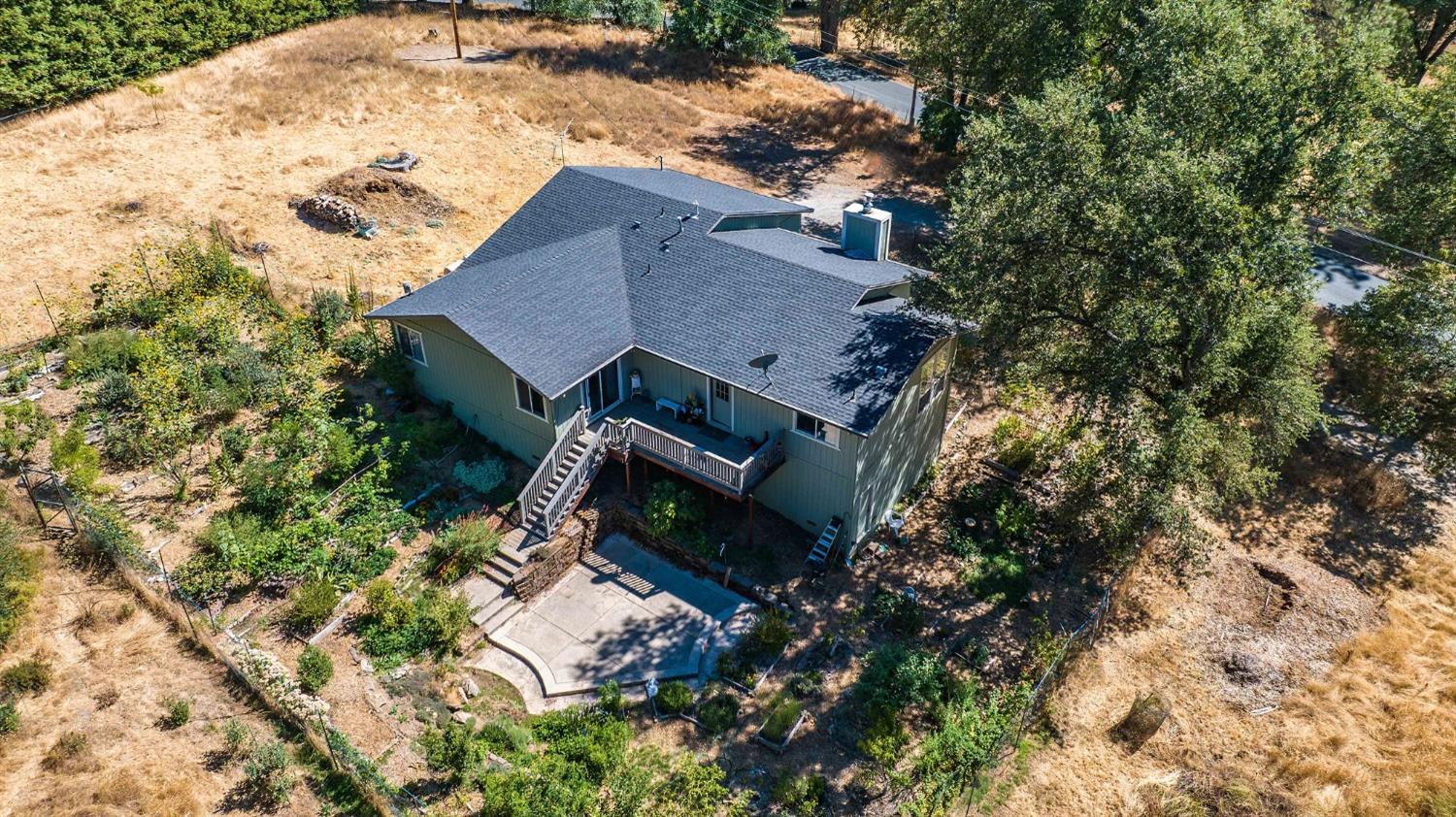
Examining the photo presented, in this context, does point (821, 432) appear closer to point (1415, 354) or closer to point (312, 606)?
point (312, 606)

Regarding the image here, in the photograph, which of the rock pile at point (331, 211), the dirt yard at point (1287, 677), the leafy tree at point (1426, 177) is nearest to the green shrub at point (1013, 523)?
the dirt yard at point (1287, 677)

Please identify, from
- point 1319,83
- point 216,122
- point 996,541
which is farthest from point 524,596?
point 216,122

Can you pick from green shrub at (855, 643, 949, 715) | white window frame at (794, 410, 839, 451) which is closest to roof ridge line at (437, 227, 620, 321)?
white window frame at (794, 410, 839, 451)

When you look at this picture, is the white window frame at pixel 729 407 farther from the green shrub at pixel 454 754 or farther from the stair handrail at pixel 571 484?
the green shrub at pixel 454 754

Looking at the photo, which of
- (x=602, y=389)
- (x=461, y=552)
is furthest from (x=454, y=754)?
(x=602, y=389)

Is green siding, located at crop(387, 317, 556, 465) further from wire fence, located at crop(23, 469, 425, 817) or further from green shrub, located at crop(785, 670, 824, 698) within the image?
green shrub, located at crop(785, 670, 824, 698)

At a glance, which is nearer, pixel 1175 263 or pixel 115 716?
pixel 115 716

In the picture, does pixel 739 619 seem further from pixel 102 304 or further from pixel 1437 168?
pixel 1437 168
